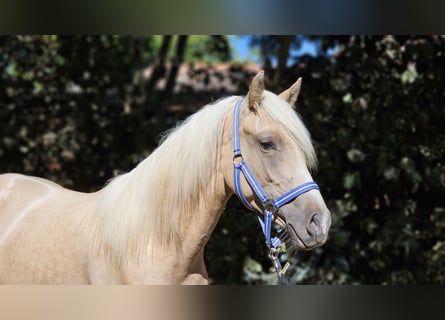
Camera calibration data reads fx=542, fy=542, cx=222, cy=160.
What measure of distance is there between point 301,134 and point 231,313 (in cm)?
92

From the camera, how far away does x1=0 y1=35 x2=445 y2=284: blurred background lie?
13.3 feet

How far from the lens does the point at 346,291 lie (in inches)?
43.6

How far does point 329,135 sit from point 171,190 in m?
2.64

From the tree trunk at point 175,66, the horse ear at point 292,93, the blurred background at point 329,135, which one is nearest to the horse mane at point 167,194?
the horse ear at point 292,93

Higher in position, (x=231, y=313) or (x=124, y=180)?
(x=124, y=180)

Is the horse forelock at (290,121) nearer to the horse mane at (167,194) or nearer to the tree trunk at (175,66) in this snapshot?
the horse mane at (167,194)

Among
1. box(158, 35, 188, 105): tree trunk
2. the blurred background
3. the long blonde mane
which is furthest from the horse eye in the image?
box(158, 35, 188, 105): tree trunk

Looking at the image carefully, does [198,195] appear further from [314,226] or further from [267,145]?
[314,226]

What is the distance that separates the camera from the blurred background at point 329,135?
4.07 meters

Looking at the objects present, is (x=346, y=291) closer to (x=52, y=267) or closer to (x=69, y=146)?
(x=52, y=267)

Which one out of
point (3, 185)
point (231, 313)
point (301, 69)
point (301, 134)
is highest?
point (301, 69)

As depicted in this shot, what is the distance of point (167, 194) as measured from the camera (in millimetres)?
1997
